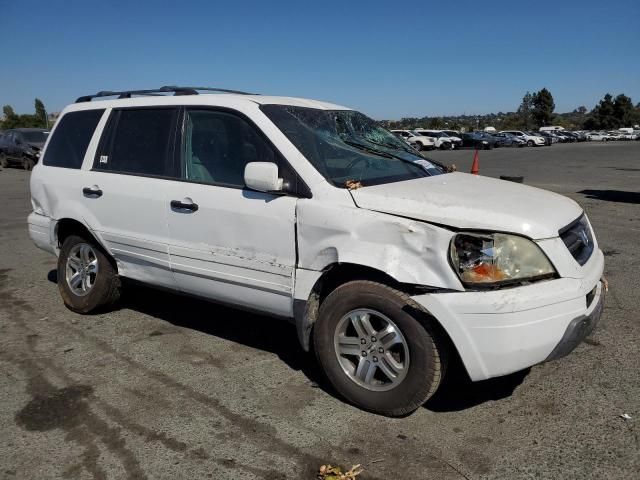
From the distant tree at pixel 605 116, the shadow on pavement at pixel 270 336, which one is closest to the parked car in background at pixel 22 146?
the shadow on pavement at pixel 270 336

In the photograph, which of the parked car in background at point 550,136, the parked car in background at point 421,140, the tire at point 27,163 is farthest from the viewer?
the parked car in background at point 550,136

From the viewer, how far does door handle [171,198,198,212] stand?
376cm

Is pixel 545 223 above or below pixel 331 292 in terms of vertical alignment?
above

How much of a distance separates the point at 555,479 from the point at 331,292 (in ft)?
4.79

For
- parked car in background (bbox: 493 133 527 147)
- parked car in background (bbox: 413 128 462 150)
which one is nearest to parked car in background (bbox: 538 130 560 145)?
parked car in background (bbox: 493 133 527 147)

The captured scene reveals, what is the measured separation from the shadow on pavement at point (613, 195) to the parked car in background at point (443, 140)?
1193 inches

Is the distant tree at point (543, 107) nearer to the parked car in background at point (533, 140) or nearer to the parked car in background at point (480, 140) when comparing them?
the parked car in background at point (533, 140)

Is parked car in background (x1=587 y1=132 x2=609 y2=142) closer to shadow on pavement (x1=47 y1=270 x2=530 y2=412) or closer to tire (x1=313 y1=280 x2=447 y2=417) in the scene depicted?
shadow on pavement (x1=47 y1=270 x2=530 y2=412)

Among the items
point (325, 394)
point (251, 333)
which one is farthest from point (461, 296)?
point (251, 333)

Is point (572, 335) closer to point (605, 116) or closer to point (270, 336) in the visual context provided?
point (270, 336)

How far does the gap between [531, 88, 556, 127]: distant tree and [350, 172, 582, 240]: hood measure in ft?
333

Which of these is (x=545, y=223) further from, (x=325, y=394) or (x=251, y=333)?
(x=251, y=333)

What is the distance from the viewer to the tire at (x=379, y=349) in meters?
2.94

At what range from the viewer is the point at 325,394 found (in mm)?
3459
